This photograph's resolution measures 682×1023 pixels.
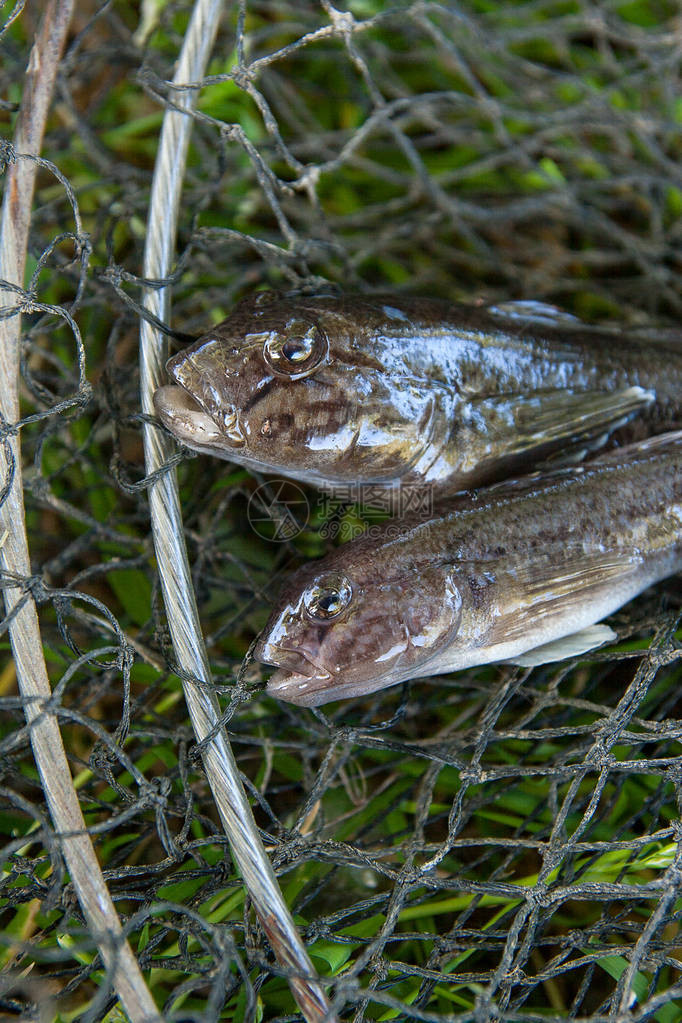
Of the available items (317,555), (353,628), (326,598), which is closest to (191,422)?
(326,598)

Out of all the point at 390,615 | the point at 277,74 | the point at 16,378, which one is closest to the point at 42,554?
the point at 16,378

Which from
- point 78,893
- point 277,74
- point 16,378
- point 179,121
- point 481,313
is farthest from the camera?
point 277,74

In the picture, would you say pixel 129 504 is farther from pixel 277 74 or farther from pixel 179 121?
pixel 277 74

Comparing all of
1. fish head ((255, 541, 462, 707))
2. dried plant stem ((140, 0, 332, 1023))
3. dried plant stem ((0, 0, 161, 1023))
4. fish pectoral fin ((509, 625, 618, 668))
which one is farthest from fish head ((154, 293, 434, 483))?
fish pectoral fin ((509, 625, 618, 668))

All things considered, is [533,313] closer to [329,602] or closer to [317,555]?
[317,555]

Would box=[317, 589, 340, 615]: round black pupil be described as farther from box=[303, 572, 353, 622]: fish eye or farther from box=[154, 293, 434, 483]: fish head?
box=[154, 293, 434, 483]: fish head

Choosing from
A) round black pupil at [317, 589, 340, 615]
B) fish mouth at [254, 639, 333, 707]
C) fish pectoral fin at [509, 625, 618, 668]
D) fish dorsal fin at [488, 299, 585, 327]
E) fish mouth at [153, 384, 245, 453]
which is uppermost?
fish dorsal fin at [488, 299, 585, 327]
